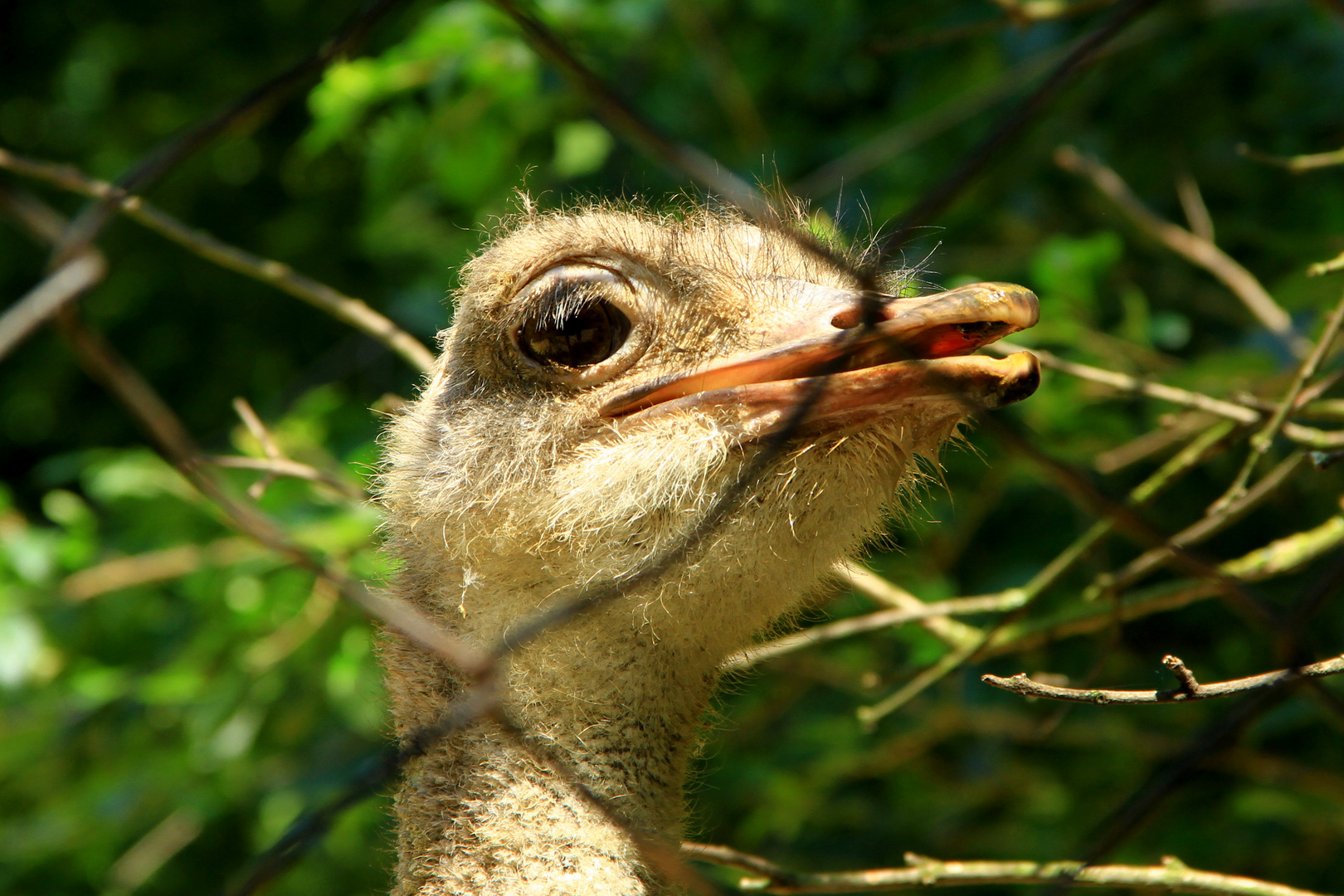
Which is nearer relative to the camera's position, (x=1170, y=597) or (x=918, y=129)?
(x=1170, y=597)

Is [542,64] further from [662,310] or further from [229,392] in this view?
[229,392]

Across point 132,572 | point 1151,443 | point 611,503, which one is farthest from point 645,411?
point 132,572

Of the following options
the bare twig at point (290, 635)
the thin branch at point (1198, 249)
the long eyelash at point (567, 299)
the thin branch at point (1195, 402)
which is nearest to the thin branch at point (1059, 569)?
the thin branch at point (1195, 402)

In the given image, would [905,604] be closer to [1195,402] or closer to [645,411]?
[1195,402]

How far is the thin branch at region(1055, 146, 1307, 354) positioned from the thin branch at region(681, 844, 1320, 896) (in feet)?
4.80

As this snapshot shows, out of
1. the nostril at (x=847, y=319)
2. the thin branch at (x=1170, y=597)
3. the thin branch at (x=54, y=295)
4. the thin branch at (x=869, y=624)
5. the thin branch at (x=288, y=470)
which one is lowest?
the thin branch at (x=54, y=295)

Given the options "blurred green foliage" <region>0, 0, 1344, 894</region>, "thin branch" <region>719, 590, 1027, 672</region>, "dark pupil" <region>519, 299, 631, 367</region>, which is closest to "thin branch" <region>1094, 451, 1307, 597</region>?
"thin branch" <region>719, 590, 1027, 672</region>

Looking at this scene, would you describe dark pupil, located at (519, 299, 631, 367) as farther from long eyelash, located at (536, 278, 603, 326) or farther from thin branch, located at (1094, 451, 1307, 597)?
thin branch, located at (1094, 451, 1307, 597)

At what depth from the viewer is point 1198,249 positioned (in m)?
2.91

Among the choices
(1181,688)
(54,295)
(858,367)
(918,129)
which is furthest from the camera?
(918,129)

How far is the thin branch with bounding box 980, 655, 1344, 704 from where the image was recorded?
1.22 meters

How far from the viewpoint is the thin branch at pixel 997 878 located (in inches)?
63.1

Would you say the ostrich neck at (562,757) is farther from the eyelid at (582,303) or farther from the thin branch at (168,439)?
the thin branch at (168,439)

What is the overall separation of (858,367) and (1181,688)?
0.62 m
